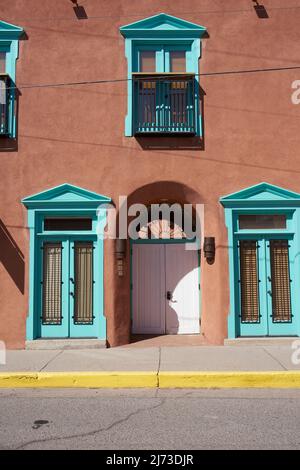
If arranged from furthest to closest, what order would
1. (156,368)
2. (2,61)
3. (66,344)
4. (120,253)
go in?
(2,61) → (120,253) → (66,344) → (156,368)

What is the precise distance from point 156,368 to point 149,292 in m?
3.40

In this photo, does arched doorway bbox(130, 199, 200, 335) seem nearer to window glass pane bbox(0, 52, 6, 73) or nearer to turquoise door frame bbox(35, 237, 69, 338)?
Answer: turquoise door frame bbox(35, 237, 69, 338)

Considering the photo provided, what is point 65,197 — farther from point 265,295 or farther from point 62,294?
point 265,295

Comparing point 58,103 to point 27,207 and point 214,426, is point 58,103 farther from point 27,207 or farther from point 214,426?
point 214,426

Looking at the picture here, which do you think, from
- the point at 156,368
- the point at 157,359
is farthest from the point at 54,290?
the point at 156,368

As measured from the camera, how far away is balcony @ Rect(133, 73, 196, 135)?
33.3 feet

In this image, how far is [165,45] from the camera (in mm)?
10492

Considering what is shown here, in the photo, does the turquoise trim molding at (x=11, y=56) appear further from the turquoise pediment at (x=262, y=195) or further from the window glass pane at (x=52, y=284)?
the turquoise pediment at (x=262, y=195)

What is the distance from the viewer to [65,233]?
10039mm

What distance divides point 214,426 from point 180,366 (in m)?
2.42

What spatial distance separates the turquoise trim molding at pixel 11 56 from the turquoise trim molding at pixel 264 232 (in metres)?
4.79

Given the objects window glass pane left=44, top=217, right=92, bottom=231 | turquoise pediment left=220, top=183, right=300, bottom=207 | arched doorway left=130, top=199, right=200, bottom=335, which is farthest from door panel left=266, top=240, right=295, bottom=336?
window glass pane left=44, top=217, right=92, bottom=231
